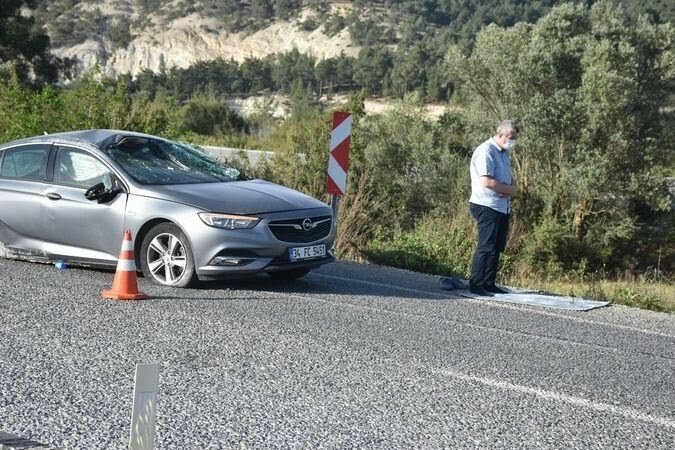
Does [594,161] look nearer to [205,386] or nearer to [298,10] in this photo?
[205,386]

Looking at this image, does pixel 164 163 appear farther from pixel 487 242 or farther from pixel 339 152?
pixel 487 242

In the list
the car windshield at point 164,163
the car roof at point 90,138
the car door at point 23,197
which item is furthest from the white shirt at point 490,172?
the car door at point 23,197

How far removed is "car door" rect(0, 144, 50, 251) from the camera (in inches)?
389

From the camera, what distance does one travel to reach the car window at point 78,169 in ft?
31.6

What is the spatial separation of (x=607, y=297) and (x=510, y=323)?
319 cm

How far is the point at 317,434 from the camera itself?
476 cm

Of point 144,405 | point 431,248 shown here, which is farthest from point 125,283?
point 431,248

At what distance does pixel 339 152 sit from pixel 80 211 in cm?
407

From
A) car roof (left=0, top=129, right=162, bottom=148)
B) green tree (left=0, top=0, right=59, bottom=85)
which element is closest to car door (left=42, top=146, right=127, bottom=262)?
car roof (left=0, top=129, right=162, bottom=148)

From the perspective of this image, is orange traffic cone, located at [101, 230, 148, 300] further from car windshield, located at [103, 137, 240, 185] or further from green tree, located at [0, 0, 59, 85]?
green tree, located at [0, 0, 59, 85]

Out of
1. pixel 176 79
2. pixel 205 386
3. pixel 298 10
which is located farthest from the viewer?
pixel 298 10

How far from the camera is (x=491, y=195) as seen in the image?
31.8 ft

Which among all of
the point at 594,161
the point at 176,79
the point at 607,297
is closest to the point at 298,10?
the point at 176,79

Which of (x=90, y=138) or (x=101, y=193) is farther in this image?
(x=90, y=138)
